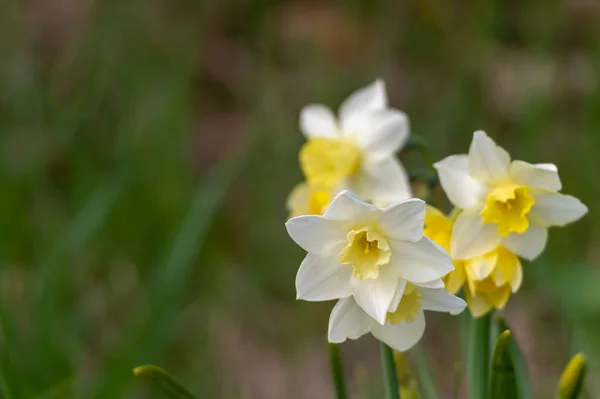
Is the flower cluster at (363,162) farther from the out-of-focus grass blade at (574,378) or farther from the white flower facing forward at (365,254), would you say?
the out-of-focus grass blade at (574,378)

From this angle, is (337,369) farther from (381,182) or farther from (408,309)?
(381,182)

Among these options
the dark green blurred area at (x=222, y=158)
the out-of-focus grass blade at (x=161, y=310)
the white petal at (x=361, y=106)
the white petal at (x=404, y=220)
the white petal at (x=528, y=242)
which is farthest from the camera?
the dark green blurred area at (x=222, y=158)

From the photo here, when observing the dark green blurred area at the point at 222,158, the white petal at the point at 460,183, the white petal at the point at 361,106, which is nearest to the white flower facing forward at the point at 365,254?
the white petal at the point at 460,183

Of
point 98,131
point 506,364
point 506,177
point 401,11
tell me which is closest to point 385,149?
point 506,177

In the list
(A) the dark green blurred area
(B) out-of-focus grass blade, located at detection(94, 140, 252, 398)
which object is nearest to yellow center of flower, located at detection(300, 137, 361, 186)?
(A) the dark green blurred area

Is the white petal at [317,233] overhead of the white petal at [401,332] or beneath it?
overhead

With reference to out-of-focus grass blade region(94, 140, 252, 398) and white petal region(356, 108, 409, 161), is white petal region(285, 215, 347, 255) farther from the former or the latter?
out-of-focus grass blade region(94, 140, 252, 398)

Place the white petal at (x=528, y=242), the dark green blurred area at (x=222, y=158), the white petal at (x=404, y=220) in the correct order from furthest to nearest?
the dark green blurred area at (x=222, y=158) < the white petal at (x=528, y=242) < the white petal at (x=404, y=220)
